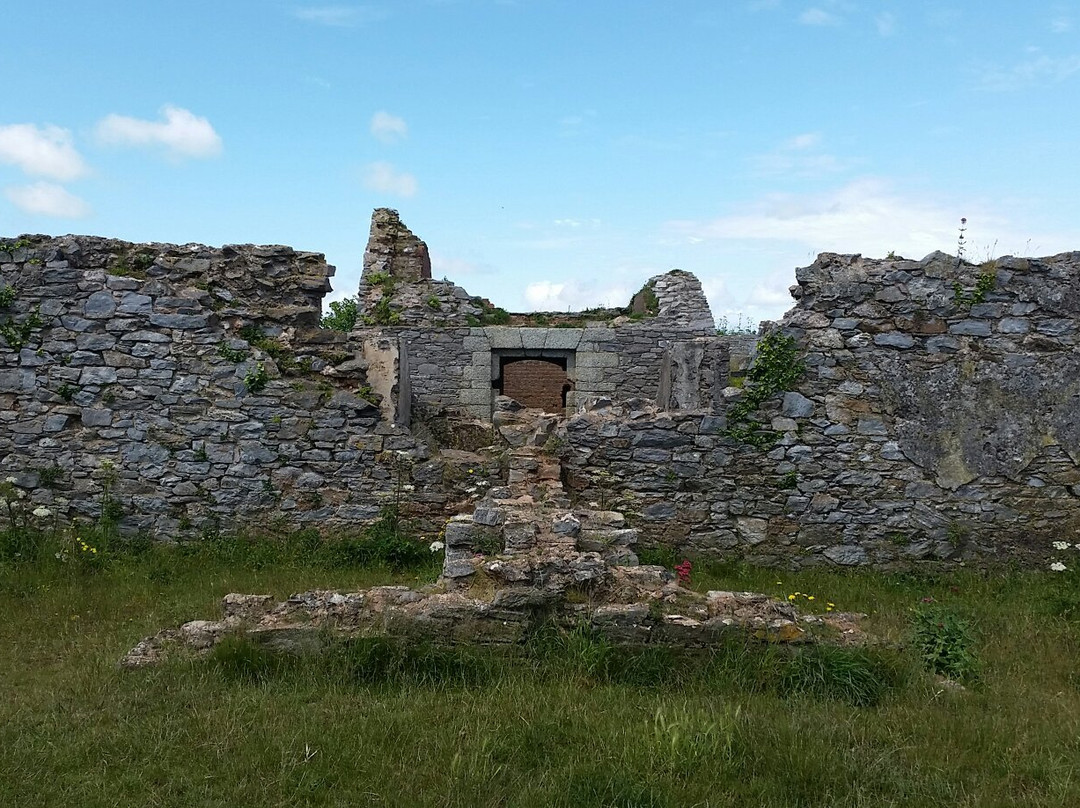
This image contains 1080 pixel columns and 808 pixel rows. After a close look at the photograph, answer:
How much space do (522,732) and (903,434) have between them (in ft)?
17.5

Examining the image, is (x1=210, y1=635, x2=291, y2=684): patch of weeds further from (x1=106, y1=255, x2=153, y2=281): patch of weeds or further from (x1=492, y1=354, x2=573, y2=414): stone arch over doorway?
(x1=492, y1=354, x2=573, y2=414): stone arch over doorway

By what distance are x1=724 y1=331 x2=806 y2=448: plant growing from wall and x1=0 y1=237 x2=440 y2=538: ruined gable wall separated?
131 inches

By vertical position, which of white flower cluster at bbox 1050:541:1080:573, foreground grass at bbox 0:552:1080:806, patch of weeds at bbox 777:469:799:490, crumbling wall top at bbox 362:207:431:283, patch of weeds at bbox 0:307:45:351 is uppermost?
crumbling wall top at bbox 362:207:431:283

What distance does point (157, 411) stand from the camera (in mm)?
7723

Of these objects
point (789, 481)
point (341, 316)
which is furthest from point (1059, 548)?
point (341, 316)

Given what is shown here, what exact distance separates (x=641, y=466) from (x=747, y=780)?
4428mm

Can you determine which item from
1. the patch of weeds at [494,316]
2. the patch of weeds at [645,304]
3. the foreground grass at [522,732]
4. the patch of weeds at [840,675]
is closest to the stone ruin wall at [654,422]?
the foreground grass at [522,732]

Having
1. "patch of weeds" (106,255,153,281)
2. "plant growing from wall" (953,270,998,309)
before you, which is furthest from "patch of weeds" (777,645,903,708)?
"patch of weeds" (106,255,153,281)

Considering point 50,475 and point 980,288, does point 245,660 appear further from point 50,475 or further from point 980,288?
point 980,288

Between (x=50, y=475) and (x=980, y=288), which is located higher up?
(x=980, y=288)

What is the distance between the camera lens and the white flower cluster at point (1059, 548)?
7025mm

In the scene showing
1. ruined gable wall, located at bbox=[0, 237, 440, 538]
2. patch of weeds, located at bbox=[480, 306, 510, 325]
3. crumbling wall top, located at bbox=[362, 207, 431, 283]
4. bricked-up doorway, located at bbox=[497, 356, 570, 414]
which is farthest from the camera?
bricked-up doorway, located at bbox=[497, 356, 570, 414]

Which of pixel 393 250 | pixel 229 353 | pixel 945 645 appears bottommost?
pixel 945 645

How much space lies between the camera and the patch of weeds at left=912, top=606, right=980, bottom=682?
4715 millimetres
